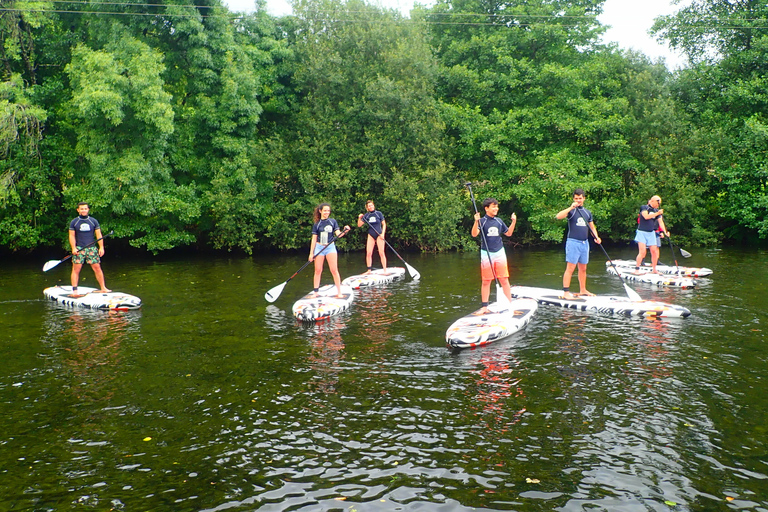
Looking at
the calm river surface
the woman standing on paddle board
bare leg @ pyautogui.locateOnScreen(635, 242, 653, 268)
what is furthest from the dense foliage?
the calm river surface

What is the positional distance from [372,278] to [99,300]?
6.67 metres

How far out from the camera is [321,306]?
39.1 ft

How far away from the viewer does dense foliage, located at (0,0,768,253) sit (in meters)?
23.2

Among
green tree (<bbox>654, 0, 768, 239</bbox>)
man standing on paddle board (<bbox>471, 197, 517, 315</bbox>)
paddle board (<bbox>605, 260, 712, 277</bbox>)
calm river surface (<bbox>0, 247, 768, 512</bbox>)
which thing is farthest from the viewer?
green tree (<bbox>654, 0, 768, 239</bbox>)

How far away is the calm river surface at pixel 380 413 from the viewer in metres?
5.02

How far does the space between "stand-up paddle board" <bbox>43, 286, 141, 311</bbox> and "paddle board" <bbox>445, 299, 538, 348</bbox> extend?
23.3ft

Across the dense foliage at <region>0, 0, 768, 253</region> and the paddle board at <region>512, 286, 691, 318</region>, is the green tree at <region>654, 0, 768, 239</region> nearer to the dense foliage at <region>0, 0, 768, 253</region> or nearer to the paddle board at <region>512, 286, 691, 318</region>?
the dense foliage at <region>0, 0, 768, 253</region>

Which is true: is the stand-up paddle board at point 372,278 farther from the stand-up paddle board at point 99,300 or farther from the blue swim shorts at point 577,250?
the blue swim shorts at point 577,250

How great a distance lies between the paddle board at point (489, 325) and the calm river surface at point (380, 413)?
0.21 metres

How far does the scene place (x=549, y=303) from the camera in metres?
12.7

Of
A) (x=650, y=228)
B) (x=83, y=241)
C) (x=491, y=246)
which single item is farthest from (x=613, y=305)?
(x=83, y=241)

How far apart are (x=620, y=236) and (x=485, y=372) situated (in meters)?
23.4

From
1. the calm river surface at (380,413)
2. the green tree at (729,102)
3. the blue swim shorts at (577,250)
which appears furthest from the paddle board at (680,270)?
the green tree at (729,102)

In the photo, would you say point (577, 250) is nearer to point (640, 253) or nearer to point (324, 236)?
point (324, 236)
